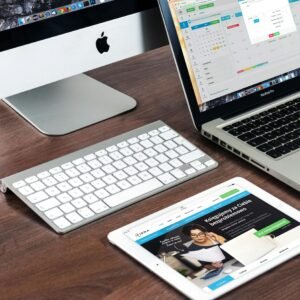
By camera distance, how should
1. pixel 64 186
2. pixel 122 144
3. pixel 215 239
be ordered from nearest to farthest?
1. pixel 215 239
2. pixel 64 186
3. pixel 122 144

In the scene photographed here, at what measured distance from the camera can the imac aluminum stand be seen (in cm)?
115

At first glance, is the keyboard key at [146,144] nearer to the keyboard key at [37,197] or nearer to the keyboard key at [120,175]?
the keyboard key at [120,175]

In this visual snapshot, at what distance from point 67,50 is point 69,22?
5 cm

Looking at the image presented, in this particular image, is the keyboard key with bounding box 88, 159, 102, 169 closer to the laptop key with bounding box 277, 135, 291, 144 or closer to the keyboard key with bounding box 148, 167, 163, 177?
the keyboard key with bounding box 148, 167, 163, 177

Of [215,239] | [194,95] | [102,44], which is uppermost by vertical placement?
[102,44]

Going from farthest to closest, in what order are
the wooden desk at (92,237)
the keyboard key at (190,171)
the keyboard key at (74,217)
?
the keyboard key at (190,171) < the keyboard key at (74,217) < the wooden desk at (92,237)

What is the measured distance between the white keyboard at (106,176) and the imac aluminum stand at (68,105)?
11 cm

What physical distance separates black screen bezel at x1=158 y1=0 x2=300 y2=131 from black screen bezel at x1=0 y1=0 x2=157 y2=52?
0.11 meters

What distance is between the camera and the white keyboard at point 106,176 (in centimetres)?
92

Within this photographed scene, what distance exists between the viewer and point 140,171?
3.26 feet

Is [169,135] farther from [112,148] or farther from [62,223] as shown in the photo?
[62,223]

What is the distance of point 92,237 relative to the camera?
89cm

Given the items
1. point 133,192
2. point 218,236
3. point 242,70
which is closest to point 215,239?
point 218,236

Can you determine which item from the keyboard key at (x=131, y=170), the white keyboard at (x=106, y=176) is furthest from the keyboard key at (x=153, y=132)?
the keyboard key at (x=131, y=170)
